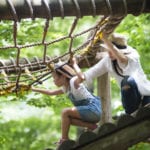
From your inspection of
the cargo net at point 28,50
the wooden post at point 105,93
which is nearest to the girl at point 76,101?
the cargo net at point 28,50

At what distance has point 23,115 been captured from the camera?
33.2ft

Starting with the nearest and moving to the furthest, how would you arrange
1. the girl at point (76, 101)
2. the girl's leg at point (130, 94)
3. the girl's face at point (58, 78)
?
the girl's leg at point (130, 94) < the girl at point (76, 101) < the girl's face at point (58, 78)

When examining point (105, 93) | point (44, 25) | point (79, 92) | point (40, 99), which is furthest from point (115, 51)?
point (40, 99)

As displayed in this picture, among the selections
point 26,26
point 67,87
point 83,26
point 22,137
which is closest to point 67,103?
point 26,26

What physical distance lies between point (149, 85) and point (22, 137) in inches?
283

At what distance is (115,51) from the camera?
357cm

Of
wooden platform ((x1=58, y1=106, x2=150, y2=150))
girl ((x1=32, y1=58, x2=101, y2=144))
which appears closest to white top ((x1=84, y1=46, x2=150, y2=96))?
wooden platform ((x1=58, y1=106, x2=150, y2=150))

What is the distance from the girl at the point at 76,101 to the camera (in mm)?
4066

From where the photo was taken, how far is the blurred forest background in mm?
5699

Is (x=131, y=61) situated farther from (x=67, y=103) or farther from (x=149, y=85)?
(x=67, y=103)

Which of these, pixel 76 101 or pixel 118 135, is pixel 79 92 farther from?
pixel 118 135

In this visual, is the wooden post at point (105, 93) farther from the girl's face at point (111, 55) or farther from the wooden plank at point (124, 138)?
the wooden plank at point (124, 138)

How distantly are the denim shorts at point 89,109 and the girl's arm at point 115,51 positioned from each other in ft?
2.22

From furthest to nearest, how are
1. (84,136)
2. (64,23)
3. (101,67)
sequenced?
(64,23)
(101,67)
(84,136)
